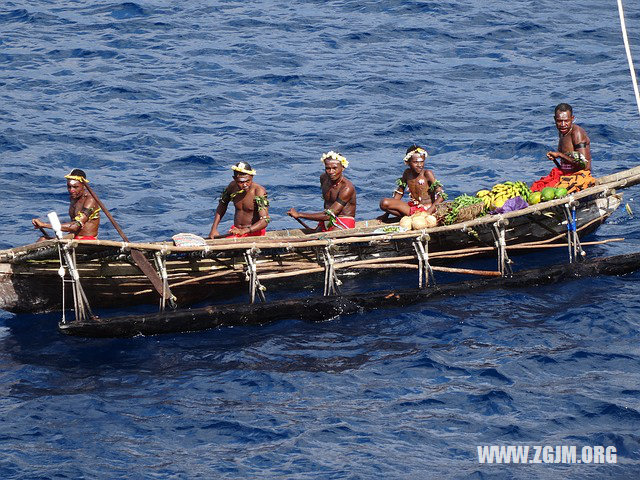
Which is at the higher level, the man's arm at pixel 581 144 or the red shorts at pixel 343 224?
the man's arm at pixel 581 144

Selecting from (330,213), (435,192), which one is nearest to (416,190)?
(435,192)

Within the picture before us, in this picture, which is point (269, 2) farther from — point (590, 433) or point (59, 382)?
point (590, 433)

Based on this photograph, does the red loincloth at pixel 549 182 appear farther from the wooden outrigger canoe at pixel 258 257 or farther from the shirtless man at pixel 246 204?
the shirtless man at pixel 246 204

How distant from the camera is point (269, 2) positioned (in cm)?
3056

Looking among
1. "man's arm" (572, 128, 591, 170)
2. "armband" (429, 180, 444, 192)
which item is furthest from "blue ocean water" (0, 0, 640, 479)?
"armband" (429, 180, 444, 192)

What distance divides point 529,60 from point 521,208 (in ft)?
37.6

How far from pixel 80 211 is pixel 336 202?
13.2 ft

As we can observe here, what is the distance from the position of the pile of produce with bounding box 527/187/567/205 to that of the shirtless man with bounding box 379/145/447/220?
1409 mm

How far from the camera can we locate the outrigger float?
47.3ft

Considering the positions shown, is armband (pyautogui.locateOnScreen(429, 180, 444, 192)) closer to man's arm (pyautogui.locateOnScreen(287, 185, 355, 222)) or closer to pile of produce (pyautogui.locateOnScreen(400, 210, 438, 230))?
pile of produce (pyautogui.locateOnScreen(400, 210, 438, 230))

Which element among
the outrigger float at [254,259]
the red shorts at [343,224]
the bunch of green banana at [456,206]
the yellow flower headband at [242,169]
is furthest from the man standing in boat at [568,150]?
the yellow flower headband at [242,169]

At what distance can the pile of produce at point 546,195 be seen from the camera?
54.0 feet

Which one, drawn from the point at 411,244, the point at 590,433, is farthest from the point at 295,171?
the point at 590,433

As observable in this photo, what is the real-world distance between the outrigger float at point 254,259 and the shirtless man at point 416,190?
46 cm
